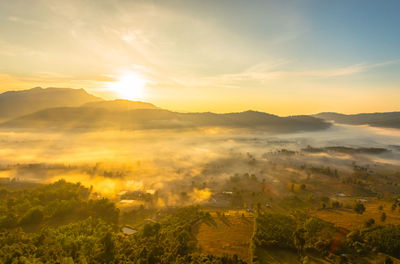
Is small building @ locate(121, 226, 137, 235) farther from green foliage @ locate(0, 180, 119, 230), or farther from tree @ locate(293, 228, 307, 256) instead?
tree @ locate(293, 228, 307, 256)

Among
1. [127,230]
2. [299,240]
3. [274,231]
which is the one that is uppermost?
[299,240]

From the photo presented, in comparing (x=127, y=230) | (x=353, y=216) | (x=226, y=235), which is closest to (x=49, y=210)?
(x=127, y=230)

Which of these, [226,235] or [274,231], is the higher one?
[274,231]

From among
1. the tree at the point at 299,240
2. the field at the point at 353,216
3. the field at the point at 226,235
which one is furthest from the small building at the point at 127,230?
the field at the point at 353,216

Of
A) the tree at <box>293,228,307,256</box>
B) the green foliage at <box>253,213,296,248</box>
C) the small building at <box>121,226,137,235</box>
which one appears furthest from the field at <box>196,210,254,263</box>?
the small building at <box>121,226,137,235</box>

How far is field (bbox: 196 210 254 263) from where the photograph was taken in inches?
1683

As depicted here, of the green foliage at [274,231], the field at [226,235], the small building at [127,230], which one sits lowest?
the small building at [127,230]

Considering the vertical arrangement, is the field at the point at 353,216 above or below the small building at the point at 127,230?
above

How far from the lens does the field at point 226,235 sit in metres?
42.7

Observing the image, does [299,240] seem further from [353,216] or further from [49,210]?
[49,210]

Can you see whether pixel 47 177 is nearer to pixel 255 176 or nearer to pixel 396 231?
pixel 255 176

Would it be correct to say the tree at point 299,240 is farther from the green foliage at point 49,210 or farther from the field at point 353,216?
the green foliage at point 49,210

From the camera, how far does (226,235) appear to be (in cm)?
5009

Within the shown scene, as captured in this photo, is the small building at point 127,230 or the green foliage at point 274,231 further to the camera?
the small building at point 127,230
